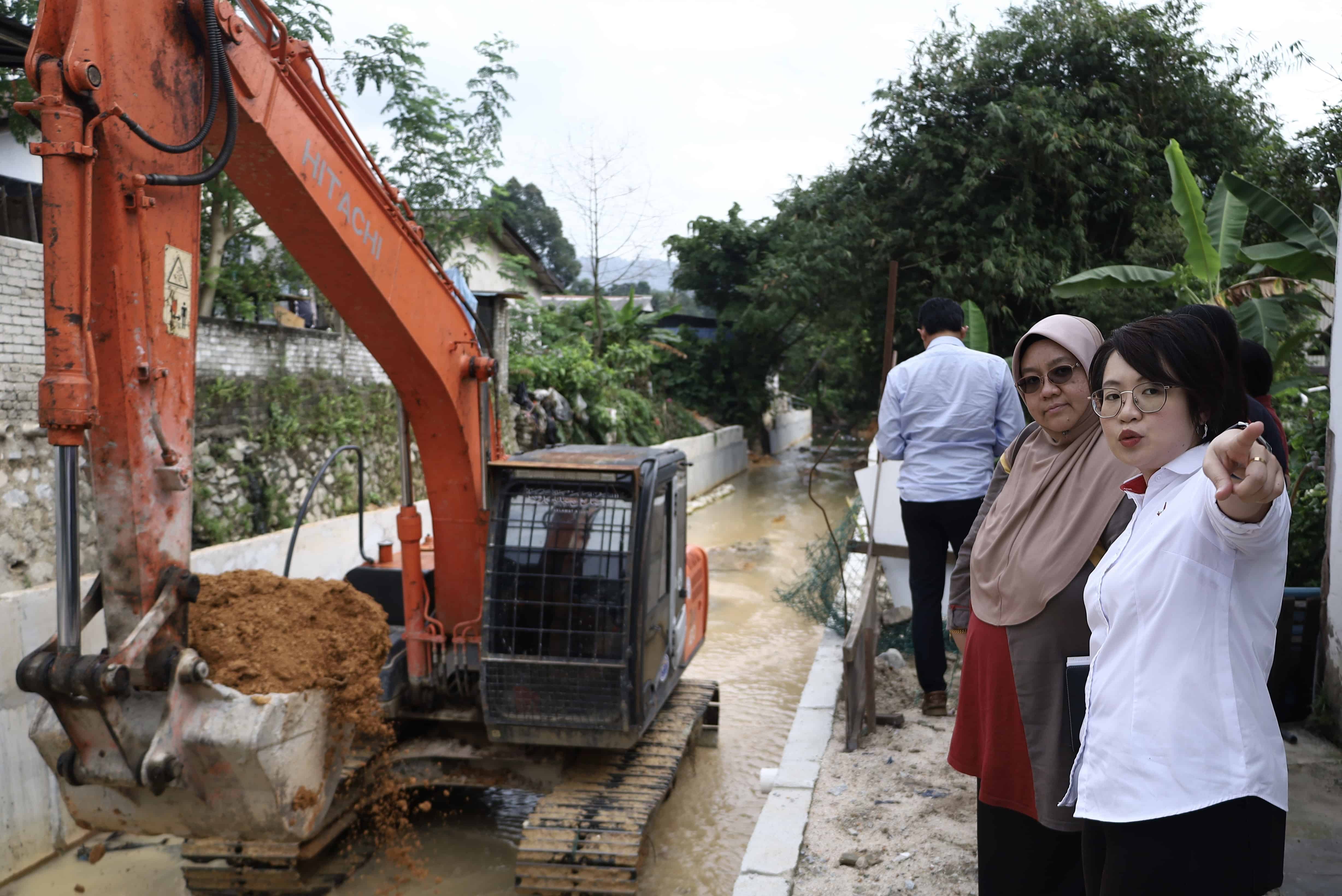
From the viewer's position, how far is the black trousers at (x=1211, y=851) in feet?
5.45

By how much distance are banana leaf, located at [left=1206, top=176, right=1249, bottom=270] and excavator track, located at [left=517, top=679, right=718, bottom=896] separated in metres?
5.57

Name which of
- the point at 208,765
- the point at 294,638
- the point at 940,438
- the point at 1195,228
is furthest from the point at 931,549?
the point at 1195,228

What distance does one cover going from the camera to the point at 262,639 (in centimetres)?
344

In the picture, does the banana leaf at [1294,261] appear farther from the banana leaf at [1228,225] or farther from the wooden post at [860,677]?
the wooden post at [860,677]

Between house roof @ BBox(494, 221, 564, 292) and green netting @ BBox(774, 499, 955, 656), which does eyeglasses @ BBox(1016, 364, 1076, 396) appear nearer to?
green netting @ BBox(774, 499, 955, 656)

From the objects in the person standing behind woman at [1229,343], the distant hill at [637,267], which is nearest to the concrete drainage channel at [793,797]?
the person standing behind woman at [1229,343]

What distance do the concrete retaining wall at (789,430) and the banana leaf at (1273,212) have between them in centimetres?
2109

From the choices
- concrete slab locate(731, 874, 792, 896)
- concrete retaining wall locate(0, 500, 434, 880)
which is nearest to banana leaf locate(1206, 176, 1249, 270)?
concrete slab locate(731, 874, 792, 896)

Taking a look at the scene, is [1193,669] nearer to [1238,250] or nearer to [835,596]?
[835,596]

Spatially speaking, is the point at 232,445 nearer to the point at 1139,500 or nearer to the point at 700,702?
the point at 700,702

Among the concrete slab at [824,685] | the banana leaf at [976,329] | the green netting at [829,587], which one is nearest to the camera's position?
the concrete slab at [824,685]

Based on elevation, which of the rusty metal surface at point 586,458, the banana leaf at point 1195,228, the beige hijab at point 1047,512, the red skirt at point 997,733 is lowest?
the red skirt at point 997,733

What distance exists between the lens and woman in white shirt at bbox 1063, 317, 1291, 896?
5.40ft

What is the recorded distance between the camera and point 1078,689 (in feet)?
6.82
